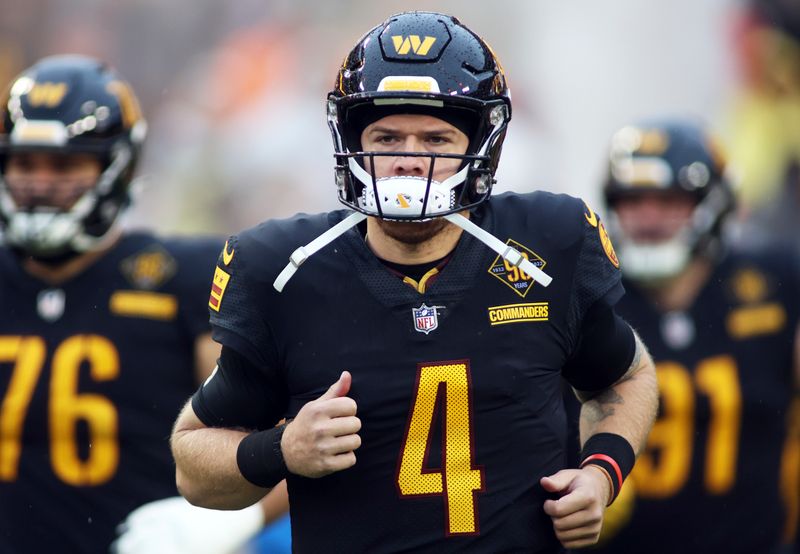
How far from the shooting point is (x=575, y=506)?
11.0 feet

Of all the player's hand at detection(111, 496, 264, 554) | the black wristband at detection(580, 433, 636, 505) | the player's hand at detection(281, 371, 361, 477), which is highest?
the player's hand at detection(281, 371, 361, 477)

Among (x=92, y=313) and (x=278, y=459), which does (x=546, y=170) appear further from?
(x=278, y=459)

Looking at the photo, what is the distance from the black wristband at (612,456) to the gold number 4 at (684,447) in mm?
2216

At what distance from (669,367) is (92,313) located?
87.3 inches

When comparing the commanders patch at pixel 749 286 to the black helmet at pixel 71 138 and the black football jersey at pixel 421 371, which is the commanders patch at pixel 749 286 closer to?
the black helmet at pixel 71 138

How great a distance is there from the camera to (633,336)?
12.4 feet

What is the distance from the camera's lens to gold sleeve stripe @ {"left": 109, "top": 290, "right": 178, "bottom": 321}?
513cm

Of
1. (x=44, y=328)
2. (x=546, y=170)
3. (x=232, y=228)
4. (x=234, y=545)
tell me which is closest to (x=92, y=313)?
(x=44, y=328)

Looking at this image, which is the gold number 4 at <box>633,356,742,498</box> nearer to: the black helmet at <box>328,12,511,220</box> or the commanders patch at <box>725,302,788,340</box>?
the commanders patch at <box>725,302,788,340</box>

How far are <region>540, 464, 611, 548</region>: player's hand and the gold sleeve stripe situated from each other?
204cm

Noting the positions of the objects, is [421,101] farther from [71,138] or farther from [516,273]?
[71,138]

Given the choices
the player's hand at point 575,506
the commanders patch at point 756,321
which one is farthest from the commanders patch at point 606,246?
the commanders patch at point 756,321

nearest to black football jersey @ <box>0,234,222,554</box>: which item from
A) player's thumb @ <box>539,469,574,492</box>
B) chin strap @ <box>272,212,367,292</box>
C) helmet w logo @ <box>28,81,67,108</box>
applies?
helmet w logo @ <box>28,81,67,108</box>

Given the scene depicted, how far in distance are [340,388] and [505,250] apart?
49cm
